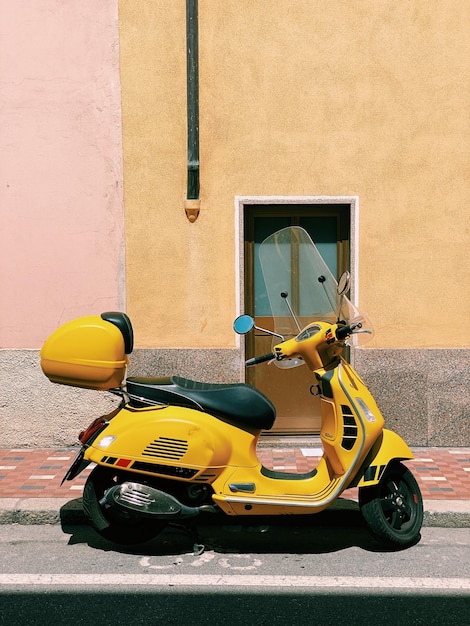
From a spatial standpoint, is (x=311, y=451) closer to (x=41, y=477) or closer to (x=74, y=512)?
(x=41, y=477)

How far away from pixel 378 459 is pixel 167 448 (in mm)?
1313

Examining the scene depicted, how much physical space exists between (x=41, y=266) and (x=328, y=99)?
316 centimetres

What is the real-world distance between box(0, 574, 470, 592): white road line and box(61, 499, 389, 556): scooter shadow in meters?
0.44

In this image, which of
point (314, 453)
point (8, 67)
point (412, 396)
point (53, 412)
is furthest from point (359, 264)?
Answer: point (8, 67)

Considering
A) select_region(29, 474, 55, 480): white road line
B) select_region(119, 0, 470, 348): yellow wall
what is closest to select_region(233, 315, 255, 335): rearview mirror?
select_region(29, 474, 55, 480): white road line

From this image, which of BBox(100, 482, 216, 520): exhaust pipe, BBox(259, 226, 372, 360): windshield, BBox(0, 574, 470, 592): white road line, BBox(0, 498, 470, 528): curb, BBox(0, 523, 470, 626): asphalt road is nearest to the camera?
BBox(0, 523, 470, 626): asphalt road

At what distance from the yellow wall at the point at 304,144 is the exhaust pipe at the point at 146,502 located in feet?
9.51

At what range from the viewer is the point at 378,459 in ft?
16.3

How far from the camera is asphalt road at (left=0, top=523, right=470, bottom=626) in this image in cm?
402

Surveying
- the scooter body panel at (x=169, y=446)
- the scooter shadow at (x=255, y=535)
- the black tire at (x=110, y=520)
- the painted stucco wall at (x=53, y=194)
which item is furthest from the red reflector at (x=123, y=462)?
the painted stucco wall at (x=53, y=194)

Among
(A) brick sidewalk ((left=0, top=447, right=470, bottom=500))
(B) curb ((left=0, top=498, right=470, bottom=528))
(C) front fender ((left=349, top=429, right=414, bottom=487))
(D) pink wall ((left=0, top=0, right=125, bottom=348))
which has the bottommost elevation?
(A) brick sidewalk ((left=0, top=447, right=470, bottom=500))

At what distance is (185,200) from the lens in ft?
24.7

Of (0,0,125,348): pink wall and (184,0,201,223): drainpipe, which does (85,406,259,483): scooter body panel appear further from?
(184,0,201,223): drainpipe

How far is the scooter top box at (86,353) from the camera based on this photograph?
4.89m
